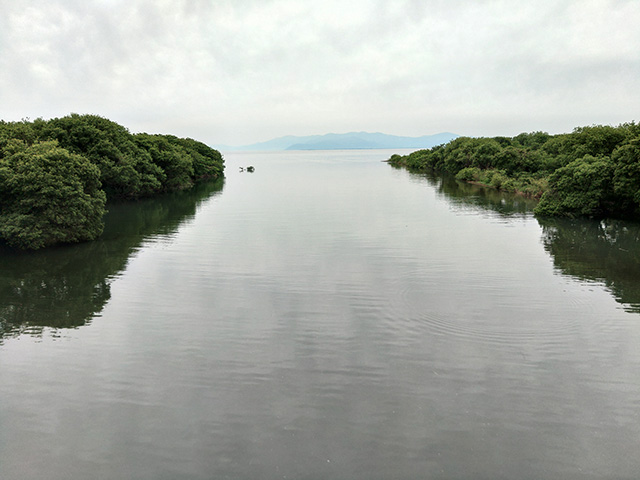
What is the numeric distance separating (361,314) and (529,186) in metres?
63.6

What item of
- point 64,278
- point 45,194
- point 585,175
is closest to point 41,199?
point 45,194

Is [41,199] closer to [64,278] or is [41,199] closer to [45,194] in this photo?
[45,194]

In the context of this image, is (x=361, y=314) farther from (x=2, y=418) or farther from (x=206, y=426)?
(x=2, y=418)

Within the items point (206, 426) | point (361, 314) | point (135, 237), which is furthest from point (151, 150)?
point (206, 426)

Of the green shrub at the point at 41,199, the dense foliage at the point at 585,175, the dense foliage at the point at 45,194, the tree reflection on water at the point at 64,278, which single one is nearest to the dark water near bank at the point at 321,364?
the tree reflection on water at the point at 64,278

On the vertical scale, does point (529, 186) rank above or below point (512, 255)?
above

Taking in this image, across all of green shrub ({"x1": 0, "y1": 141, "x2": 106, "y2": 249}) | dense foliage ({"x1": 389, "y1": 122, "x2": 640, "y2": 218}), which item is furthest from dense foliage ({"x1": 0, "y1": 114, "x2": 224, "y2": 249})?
dense foliage ({"x1": 389, "y1": 122, "x2": 640, "y2": 218})

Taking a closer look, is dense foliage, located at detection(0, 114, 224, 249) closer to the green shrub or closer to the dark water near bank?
the green shrub

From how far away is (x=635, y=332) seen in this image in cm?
1945

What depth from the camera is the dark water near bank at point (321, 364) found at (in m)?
11.9

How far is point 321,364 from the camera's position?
1673 cm

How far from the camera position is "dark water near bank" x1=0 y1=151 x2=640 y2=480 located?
11867 millimetres

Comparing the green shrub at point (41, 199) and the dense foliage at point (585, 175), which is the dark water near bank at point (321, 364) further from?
the dense foliage at point (585, 175)

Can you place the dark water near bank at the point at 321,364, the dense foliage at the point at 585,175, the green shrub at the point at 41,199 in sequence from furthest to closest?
the dense foliage at the point at 585,175 < the green shrub at the point at 41,199 < the dark water near bank at the point at 321,364
